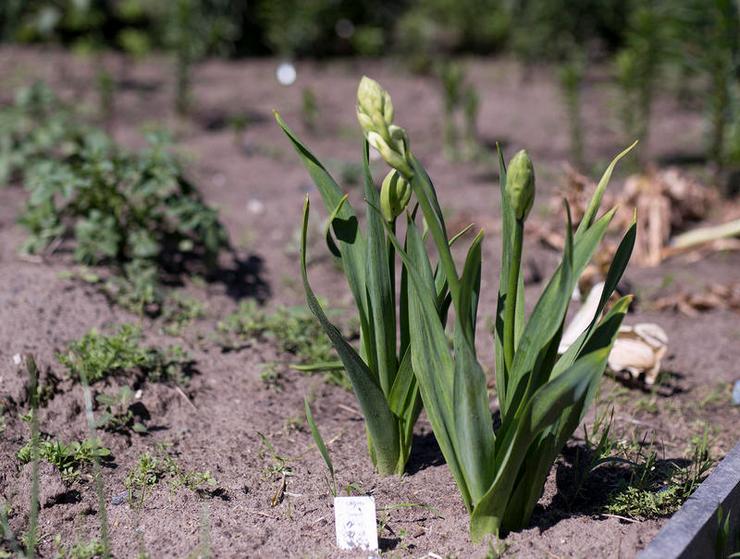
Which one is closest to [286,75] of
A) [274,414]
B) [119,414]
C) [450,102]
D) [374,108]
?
[450,102]

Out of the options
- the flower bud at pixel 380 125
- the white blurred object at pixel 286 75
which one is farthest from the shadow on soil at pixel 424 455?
the white blurred object at pixel 286 75

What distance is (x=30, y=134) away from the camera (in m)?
4.34

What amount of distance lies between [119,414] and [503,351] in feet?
3.69

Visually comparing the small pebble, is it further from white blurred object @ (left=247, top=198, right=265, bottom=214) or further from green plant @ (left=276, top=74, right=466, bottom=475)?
white blurred object @ (left=247, top=198, right=265, bottom=214)

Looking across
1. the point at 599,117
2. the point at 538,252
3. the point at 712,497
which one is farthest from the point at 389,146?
the point at 599,117

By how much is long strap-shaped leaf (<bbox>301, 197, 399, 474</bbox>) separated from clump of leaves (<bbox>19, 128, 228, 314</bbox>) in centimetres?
118

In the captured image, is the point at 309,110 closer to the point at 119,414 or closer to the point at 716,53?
the point at 716,53

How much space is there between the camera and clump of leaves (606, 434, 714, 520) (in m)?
2.01

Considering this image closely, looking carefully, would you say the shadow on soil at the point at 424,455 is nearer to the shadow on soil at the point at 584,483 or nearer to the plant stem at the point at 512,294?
the shadow on soil at the point at 584,483

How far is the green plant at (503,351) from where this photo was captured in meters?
1.59

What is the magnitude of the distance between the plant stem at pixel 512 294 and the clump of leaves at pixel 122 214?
1528mm

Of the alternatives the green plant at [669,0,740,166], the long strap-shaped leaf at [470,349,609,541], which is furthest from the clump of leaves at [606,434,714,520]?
the green plant at [669,0,740,166]

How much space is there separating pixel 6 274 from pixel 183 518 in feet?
4.36

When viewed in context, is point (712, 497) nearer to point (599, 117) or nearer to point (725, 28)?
point (725, 28)
